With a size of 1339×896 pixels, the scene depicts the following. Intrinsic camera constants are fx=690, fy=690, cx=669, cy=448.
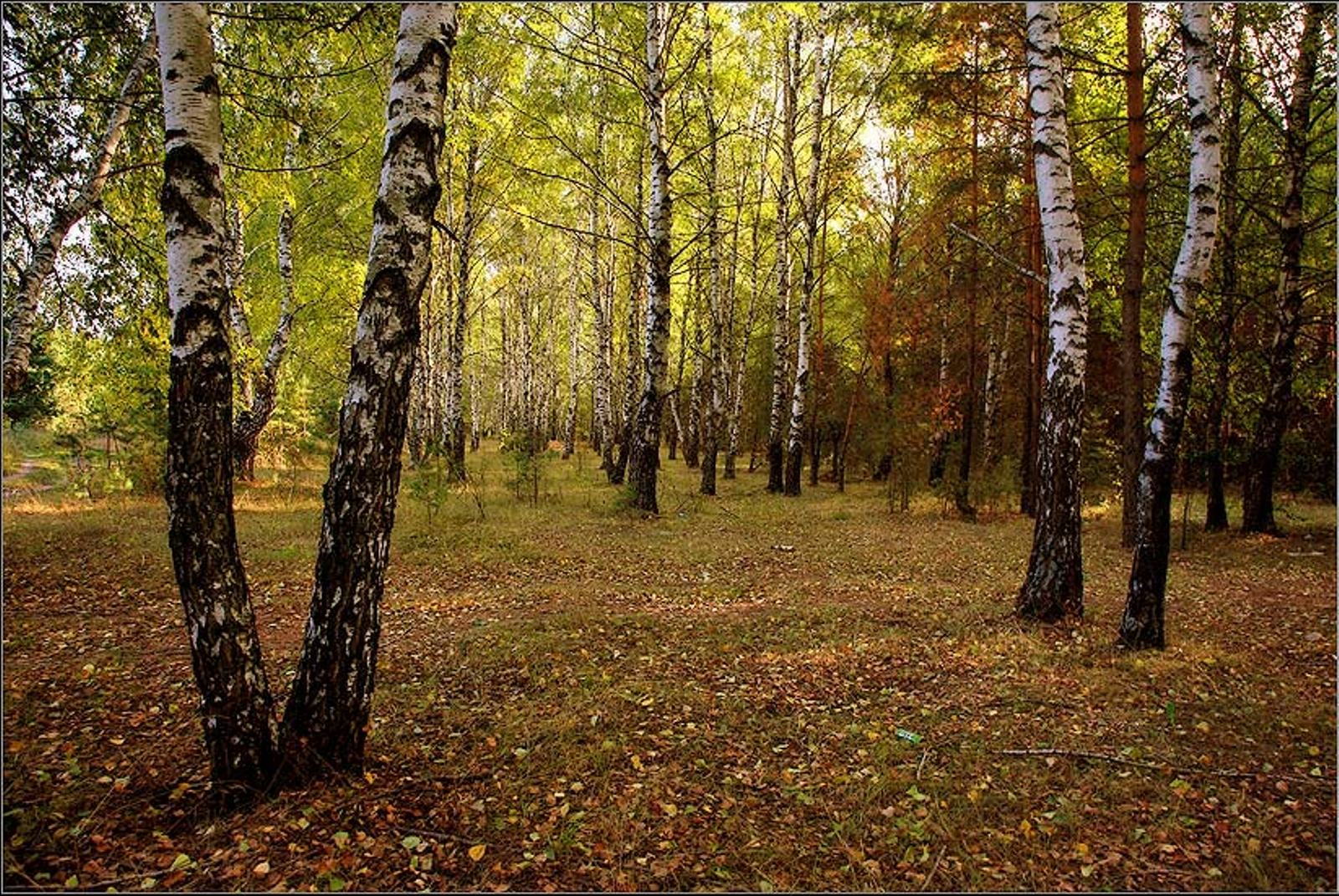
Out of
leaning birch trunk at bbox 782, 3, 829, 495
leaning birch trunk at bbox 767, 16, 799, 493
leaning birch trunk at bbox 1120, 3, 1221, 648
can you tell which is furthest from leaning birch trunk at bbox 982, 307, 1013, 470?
leaning birch trunk at bbox 1120, 3, 1221, 648

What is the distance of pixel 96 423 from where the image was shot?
12398mm

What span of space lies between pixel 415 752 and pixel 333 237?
17166mm

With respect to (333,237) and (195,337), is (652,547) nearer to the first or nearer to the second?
(195,337)

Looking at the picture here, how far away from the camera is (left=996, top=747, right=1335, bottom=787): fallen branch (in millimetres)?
4035

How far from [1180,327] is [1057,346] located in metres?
1.11

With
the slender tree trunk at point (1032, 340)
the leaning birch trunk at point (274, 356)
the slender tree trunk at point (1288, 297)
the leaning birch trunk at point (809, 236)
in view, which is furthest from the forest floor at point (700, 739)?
the leaning birch trunk at point (809, 236)

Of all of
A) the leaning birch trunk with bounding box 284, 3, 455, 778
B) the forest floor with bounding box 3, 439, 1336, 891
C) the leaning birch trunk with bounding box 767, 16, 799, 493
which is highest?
the leaning birch trunk with bounding box 767, 16, 799, 493

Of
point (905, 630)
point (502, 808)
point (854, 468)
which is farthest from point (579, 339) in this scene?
point (502, 808)

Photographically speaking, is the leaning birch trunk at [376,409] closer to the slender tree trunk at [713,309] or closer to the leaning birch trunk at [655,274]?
the leaning birch trunk at [655,274]

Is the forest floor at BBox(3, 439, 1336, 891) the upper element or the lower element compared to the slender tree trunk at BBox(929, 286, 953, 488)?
lower

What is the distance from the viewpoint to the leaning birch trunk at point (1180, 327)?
565cm

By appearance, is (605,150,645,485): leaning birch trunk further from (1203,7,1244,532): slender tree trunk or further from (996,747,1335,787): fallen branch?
(996,747,1335,787): fallen branch

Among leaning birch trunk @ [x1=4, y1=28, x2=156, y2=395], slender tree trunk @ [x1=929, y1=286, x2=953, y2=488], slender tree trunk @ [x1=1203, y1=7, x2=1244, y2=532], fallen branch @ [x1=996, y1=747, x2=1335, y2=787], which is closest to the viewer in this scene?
fallen branch @ [x1=996, y1=747, x2=1335, y2=787]

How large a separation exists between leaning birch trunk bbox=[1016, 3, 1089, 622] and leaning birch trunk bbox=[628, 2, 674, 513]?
6905 mm
